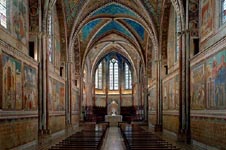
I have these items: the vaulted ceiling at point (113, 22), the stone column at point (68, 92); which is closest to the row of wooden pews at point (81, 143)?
the stone column at point (68, 92)

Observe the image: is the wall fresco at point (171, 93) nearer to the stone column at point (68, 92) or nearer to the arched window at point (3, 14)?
the stone column at point (68, 92)

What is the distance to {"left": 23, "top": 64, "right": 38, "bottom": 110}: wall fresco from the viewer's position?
56.5 feet

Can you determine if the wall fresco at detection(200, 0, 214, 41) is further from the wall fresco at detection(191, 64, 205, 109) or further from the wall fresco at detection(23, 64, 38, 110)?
the wall fresco at detection(23, 64, 38, 110)

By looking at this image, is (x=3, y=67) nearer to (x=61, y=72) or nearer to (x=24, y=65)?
(x=24, y=65)

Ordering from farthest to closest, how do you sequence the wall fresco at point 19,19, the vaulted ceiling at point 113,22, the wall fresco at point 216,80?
the vaulted ceiling at point 113,22, the wall fresco at point 19,19, the wall fresco at point 216,80

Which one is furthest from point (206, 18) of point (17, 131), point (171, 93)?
point (17, 131)

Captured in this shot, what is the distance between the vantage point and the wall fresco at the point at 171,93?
23.1 m

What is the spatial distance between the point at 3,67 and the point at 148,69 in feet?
86.4

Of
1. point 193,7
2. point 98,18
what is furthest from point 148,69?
point 193,7

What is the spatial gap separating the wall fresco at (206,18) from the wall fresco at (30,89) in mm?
9463

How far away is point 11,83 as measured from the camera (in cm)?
1478

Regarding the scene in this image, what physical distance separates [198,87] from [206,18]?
3592 millimetres

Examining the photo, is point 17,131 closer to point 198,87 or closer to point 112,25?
point 198,87

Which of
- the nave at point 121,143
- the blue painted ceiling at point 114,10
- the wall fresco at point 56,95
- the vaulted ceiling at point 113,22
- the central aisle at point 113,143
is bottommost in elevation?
the central aisle at point 113,143
